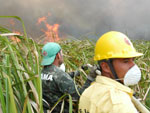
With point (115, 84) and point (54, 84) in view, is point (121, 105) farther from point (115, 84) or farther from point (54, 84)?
point (54, 84)

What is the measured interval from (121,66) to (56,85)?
115 centimetres

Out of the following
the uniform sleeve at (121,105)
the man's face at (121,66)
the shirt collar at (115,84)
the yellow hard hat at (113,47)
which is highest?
the yellow hard hat at (113,47)

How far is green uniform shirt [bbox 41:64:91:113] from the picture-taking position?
7.70ft

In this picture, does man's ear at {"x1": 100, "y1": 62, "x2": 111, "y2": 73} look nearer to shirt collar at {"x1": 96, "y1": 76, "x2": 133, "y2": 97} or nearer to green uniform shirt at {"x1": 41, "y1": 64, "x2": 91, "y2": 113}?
shirt collar at {"x1": 96, "y1": 76, "x2": 133, "y2": 97}

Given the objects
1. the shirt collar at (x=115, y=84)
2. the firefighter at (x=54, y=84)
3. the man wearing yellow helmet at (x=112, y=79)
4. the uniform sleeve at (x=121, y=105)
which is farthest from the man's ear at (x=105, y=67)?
the firefighter at (x=54, y=84)

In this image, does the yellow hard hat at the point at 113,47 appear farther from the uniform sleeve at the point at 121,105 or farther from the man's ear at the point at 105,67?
the uniform sleeve at the point at 121,105

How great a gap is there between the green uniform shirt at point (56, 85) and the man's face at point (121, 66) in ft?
2.99

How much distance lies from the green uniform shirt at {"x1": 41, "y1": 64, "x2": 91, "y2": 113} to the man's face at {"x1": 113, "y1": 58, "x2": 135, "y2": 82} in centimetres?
91

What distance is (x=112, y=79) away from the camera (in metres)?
1.34

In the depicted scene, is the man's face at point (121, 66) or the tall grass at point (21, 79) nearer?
the tall grass at point (21, 79)

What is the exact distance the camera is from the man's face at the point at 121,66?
4.53ft

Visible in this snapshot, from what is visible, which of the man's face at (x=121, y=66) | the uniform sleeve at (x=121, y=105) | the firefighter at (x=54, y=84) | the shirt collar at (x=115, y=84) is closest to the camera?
the uniform sleeve at (x=121, y=105)

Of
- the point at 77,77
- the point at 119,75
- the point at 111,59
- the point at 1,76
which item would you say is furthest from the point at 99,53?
the point at 77,77

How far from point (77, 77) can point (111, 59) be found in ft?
5.35
